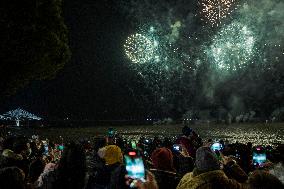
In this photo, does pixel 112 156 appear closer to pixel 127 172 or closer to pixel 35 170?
pixel 127 172

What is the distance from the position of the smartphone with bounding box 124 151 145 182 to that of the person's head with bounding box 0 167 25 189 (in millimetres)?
1085

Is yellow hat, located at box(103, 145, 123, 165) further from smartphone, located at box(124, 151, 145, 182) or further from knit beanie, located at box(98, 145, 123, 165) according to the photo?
smartphone, located at box(124, 151, 145, 182)

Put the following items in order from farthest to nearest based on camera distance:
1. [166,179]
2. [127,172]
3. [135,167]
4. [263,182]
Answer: [166,179] → [127,172] → [135,167] → [263,182]

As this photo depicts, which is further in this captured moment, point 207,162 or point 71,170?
point 71,170

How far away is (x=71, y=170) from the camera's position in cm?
627

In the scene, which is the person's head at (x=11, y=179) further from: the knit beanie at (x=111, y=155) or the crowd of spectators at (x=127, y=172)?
the knit beanie at (x=111, y=155)

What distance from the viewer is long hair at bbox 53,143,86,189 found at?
6168mm

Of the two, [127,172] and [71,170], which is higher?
[127,172]

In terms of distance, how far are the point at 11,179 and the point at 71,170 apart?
1908 millimetres

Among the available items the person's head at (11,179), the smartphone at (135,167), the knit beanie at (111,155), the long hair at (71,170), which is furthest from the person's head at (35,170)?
the smartphone at (135,167)

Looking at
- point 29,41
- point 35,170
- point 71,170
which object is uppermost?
point 29,41

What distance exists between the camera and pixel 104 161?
6266mm

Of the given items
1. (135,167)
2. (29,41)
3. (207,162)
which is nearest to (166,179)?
(207,162)

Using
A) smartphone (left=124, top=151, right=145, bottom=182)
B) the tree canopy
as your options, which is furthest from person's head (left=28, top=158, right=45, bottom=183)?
the tree canopy
